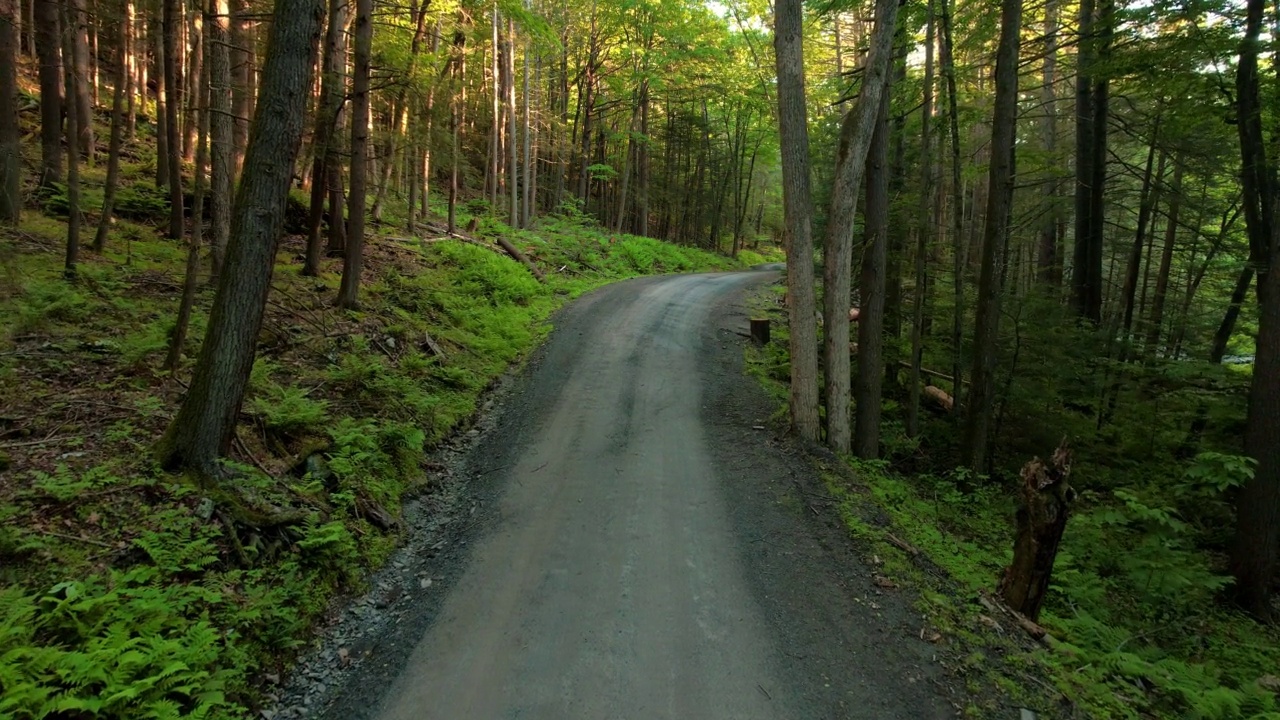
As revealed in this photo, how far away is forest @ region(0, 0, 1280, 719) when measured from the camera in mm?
4379

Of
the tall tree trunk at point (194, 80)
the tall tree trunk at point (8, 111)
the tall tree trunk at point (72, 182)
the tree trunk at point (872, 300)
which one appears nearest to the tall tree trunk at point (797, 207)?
the tree trunk at point (872, 300)

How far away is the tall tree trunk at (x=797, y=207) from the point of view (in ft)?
26.5

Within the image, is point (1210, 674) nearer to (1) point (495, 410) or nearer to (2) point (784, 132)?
(2) point (784, 132)

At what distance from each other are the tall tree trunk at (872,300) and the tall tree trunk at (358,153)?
8857mm

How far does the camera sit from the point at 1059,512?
5348mm

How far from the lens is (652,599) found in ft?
16.7

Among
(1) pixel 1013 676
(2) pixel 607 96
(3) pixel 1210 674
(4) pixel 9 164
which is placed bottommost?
(3) pixel 1210 674

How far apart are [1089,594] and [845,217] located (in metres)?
5.45

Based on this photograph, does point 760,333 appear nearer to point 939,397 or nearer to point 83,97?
point 939,397

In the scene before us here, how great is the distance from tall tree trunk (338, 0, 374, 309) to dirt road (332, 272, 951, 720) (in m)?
4.37

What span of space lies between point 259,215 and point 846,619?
6255mm

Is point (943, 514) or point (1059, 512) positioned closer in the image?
point (1059, 512)

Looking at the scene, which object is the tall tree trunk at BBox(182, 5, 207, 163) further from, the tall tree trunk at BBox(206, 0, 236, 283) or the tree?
the tree

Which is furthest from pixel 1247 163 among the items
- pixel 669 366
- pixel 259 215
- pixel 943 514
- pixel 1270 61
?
pixel 259 215
